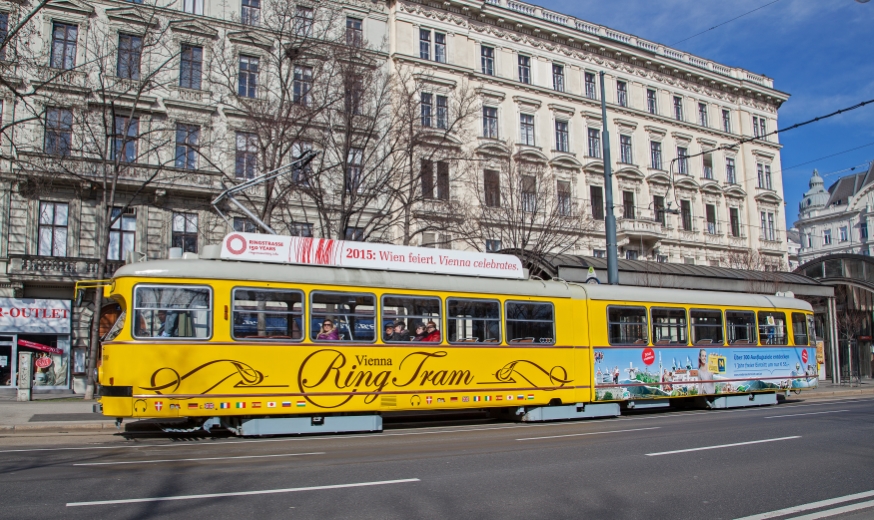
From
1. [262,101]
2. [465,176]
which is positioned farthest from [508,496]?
[465,176]

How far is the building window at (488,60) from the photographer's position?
39.6 metres

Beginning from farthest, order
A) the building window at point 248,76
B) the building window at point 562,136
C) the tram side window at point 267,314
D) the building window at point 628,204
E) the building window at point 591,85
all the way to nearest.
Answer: the building window at point 591,85 < the building window at point 628,204 < the building window at point 562,136 < the building window at point 248,76 < the tram side window at point 267,314

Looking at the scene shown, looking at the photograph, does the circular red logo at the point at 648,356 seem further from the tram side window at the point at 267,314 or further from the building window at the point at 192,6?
the building window at the point at 192,6

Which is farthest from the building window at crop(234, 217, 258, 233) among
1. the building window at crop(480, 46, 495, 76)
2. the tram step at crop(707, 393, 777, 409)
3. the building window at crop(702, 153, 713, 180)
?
the building window at crop(702, 153, 713, 180)

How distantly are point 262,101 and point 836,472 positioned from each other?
69.3ft

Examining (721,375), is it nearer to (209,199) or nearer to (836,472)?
(836,472)

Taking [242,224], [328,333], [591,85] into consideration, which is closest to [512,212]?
[242,224]

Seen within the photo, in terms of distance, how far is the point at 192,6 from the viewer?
31500 mm

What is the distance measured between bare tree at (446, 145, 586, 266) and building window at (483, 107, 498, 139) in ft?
12.0

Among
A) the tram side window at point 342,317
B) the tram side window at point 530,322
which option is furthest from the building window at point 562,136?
the tram side window at point 342,317

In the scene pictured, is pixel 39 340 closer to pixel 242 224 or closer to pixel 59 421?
pixel 242 224

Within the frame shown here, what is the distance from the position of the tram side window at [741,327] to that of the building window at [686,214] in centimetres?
2801

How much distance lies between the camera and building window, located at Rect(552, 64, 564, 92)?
42188mm

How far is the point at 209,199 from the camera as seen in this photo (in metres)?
30.2
